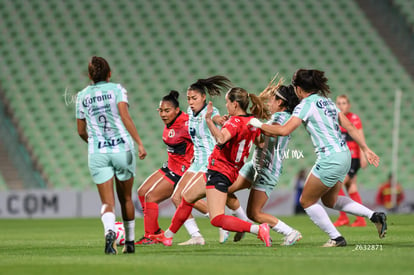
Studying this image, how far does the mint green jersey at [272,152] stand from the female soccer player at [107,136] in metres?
1.81

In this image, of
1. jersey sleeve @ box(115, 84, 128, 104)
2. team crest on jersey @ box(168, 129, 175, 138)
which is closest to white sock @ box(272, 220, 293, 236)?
team crest on jersey @ box(168, 129, 175, 138)

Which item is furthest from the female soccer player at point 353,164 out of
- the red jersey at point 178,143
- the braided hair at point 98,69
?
the braided hair at point 98,69

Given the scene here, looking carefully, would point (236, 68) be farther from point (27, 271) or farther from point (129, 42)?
point (27, 271)

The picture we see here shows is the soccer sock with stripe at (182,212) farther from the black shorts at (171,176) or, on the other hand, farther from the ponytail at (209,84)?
the ponytail at (209,84)

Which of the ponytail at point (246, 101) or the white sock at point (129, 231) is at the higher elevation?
the ponytail at point (246, 101)

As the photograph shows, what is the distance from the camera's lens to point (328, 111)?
26.4 ft

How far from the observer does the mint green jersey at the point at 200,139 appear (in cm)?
945

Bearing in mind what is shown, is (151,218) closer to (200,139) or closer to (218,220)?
(200,139)

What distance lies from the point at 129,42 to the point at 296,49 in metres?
5.27

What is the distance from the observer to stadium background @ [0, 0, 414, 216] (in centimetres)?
2075

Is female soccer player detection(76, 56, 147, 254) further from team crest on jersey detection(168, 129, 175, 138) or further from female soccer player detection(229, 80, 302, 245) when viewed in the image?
team crest on jersey detection(168, 129, 175, 138)

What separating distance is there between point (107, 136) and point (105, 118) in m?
0.19

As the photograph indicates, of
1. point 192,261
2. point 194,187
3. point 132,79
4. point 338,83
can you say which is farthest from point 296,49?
point 192,261

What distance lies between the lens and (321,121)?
316 inches
